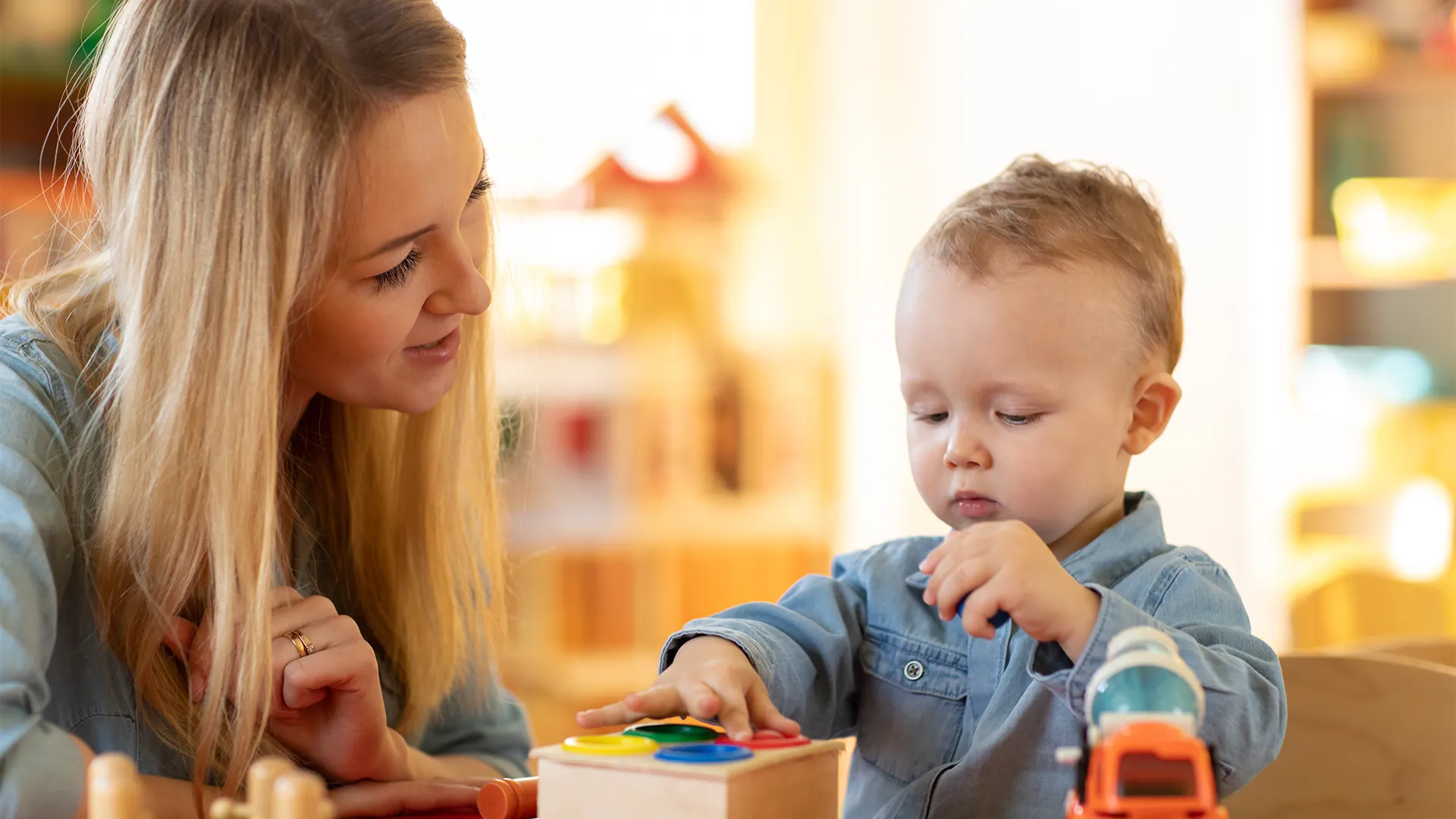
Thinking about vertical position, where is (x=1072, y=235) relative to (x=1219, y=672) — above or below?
above

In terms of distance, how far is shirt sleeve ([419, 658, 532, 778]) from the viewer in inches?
46.5

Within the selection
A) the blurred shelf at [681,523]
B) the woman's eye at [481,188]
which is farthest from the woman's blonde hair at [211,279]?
the blurred shelf at [681,523]

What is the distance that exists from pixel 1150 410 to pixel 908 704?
27 centimetres

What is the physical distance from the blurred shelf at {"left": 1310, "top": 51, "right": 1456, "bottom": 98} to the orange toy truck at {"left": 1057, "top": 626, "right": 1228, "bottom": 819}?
2992 mm

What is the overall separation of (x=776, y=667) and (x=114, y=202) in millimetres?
527

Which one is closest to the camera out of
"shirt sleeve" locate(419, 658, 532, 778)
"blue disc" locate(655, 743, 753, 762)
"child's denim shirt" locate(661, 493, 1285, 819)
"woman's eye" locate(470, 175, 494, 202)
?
"blue disc" locate(655, 743, 753, 762)

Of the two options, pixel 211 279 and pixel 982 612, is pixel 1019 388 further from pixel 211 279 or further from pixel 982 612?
pixel 211 279

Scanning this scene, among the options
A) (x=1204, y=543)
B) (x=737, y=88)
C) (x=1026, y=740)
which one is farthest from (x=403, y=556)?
(x=737, y=88)

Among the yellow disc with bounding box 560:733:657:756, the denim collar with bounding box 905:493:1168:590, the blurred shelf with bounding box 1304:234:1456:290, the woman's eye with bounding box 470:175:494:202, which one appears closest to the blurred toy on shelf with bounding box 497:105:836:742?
the blurred shelf with bounding box 1304:234:1456:290

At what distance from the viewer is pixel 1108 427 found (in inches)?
35.8

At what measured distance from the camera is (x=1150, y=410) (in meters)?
0.95

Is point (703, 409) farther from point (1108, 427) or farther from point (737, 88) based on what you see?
point (1108, 427)

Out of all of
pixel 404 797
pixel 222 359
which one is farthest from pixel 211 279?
pixel 404 797

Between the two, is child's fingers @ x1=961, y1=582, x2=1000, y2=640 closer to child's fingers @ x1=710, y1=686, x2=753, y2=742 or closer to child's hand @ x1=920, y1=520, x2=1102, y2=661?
child's hand @ x1=920, y1=520, x2=1102, y2=661
